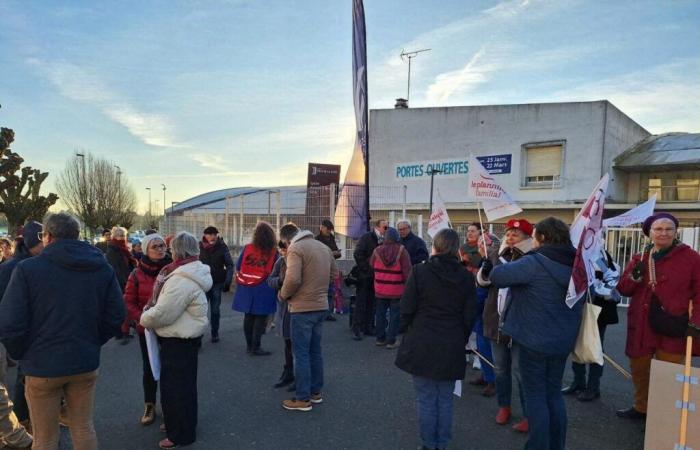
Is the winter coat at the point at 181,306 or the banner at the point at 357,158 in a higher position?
the banner at the point at 357,158

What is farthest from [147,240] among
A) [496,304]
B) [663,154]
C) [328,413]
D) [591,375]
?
[663,154]

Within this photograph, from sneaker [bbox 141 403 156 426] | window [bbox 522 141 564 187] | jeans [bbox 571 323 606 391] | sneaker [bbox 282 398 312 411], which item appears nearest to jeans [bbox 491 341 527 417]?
jeans [bbox 571 323 606 391]

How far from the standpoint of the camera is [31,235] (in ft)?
12.0

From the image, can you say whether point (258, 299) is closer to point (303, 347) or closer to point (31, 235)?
point (303, 347)

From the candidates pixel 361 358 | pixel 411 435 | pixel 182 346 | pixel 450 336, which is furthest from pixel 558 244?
pixel 361 358

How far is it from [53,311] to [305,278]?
83.5 inches

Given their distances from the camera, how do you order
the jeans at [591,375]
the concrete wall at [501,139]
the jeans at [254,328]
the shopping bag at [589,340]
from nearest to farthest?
the shopping bag at [589,340] < the jeans at [591,375] < the jeans at [254,328] < the concrete wall at [501,139]

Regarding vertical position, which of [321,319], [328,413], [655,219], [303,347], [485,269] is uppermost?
[655,219]

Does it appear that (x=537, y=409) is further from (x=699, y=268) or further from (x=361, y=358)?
(x=361, y=358)

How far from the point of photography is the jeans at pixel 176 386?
11.4 ft

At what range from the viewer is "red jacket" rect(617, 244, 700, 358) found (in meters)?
3.65

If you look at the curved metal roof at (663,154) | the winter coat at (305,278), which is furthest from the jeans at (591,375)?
the curved metal roof at (663,154)

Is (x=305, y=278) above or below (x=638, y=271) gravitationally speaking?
below

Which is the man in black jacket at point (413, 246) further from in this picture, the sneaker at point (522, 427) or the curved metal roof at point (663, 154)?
the curved metal roof at point (663, 154)
